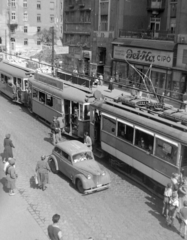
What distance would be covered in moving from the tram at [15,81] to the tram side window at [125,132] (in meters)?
13.4

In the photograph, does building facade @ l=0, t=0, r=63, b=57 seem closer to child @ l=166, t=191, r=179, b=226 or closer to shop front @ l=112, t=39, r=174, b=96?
shop front @ l=112, t=39, r=174, b=96

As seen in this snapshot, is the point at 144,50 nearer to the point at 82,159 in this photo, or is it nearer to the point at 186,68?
the point at 186,68

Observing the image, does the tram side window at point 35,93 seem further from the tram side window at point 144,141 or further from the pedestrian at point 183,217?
the pedestrian at point 183,217

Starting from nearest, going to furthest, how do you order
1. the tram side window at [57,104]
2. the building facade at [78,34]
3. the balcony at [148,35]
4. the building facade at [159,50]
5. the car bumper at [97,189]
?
the car bumper at [97,189], the tram side window at [57,104], the building facade at [159,50], the balcony at [148,35], the building facade at [78,34]

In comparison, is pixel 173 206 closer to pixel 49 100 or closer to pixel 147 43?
pixel 49 100

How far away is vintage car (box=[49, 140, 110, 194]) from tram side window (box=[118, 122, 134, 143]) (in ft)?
5.73

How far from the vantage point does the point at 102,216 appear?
11.8 meters

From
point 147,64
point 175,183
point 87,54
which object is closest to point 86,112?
point 175,183

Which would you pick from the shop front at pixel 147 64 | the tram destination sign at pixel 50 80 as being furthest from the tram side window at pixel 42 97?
the shop front at pixel 147 64

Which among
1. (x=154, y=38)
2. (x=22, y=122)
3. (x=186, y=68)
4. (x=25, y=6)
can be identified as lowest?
(x=22, y=122)

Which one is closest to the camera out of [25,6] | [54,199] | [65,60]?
[54,199]

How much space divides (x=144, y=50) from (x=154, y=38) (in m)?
1.63

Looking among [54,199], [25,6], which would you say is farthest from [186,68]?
[25,6]

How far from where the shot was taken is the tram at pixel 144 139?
12.3 m
